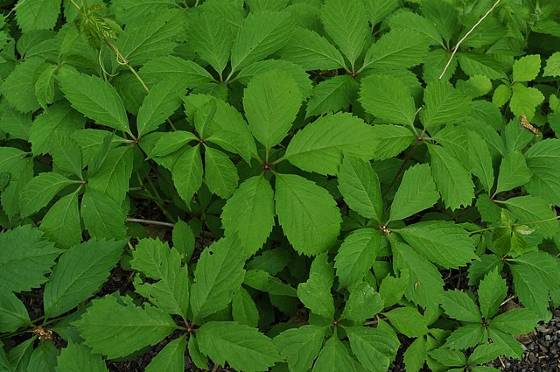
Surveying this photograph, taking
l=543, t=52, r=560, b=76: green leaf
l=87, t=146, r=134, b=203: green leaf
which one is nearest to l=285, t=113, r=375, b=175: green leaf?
l=87, t=146, r=134, b=203: green leaf

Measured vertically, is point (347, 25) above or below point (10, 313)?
above

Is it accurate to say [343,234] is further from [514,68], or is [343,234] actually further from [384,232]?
[514,68]

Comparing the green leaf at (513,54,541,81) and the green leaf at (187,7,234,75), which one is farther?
the green leaf at (513,54,541,81)

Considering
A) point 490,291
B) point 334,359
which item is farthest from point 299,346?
point 490,291

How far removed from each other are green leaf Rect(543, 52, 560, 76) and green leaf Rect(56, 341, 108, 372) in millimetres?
1813

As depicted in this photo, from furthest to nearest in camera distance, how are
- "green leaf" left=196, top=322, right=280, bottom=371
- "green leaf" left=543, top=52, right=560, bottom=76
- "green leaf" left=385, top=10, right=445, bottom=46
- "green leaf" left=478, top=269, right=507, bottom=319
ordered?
"green leaf" left=543, top=52, right=560, bottom=76 < "green leaf" left=385, top=10, right=445, bottom=46 < "green leaf" left=478, top=269, right=507, bottom=319 < "green leaf" left=196, top=322, right=280, bottom=371

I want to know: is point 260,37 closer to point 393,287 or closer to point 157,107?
point 157,107

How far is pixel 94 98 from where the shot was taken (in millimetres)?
1630

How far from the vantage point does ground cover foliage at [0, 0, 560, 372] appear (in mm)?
1482

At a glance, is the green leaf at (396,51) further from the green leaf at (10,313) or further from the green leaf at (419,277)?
the green leaf at (10,313)

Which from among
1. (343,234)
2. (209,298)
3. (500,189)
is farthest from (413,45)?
(209,298)

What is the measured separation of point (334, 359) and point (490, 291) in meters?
0.60

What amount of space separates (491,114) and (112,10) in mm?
1424

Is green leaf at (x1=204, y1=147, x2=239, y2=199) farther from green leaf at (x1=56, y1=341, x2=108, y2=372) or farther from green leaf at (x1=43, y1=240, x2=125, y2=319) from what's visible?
green leaf at (x1=56, y1=341, x2=108, y2=372)
